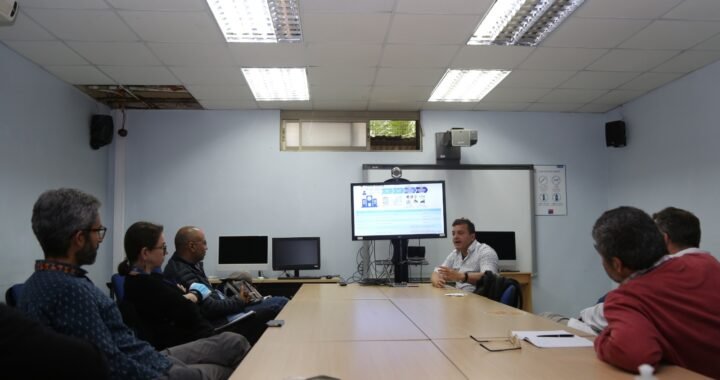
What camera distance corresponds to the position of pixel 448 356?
1.60 meters

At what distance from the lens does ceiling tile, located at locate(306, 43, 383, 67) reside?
12.9ft

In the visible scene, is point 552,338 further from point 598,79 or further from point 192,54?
point 598,79

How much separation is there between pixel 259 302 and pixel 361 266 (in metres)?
1.88

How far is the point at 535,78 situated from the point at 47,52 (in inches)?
175

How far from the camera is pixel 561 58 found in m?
4.20

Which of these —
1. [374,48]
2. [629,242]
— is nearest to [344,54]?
[374,48]

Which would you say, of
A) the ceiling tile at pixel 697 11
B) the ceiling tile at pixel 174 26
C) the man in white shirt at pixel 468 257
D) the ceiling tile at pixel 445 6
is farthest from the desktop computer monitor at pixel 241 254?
the ceiling tile at pixel 697 11

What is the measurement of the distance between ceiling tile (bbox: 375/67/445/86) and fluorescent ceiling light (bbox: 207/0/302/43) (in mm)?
1074

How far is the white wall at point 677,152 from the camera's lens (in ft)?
A: 14.4

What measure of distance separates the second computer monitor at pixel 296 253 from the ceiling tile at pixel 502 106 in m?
2.54

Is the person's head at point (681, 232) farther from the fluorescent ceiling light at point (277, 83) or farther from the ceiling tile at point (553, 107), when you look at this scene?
the ceiling tile at point (553, 107)

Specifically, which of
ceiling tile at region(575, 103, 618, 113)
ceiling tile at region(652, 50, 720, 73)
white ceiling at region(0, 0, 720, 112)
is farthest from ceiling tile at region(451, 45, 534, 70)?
ceiling tile at region(575, 103, 618, 113)

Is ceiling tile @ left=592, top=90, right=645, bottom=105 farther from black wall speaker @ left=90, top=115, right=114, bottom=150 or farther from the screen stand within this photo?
black wall speaker @ left=90, top=115, right=114, bottom=150

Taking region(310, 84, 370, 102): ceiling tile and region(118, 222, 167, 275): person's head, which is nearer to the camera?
region(118, 222, 167, 275): person's head
